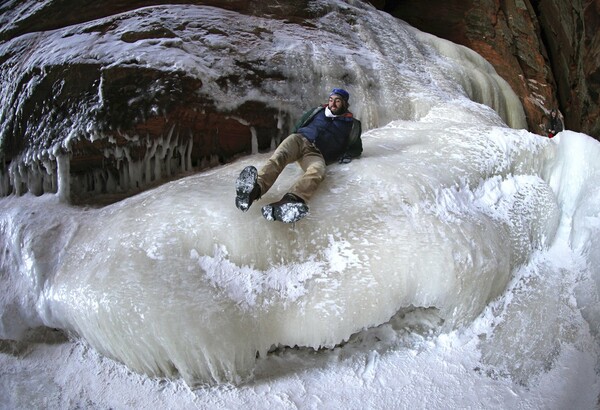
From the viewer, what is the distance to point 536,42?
7.03 metres

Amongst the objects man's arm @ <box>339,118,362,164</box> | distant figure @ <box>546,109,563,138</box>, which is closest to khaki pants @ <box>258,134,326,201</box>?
man's arm @ <box>339,118,362,164</box>

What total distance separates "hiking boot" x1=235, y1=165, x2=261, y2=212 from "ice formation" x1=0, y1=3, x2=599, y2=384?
113 mm

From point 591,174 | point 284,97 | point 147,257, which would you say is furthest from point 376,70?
point 147,257

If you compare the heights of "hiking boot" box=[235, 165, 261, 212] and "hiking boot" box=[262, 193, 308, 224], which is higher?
"hiking boot" box=[235, 165, 261, 212]

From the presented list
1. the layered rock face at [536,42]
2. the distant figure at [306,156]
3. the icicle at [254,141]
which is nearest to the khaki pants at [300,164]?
the distant figure at [306,156]

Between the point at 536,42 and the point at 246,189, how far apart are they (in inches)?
251

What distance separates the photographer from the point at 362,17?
197 inches

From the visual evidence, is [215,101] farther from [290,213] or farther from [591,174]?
[591,174]

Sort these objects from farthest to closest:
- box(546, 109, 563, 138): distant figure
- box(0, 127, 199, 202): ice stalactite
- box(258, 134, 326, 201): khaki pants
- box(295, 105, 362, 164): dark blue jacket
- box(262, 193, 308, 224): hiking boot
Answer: box(546, 109, 563, 138): distant figure, box(0, 127, 199, 202): ice stalactite, box(295, 105, 362, 164): dark blue jacket, box(258, 134, 326, 201): khaki pants, box(262, 193, 308, 224): hiking boot

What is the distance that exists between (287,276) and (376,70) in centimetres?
258

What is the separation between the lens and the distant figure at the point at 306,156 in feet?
8.07

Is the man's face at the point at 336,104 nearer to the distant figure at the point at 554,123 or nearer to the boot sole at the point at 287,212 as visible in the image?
the boot sole at the point at 287,212

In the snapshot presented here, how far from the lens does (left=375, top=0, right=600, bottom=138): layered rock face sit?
6578 millimetres

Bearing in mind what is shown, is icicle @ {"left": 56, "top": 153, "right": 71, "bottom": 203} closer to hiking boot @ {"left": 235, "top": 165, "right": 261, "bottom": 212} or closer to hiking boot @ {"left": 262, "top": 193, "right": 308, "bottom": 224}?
hiking boot @ {"left": 235, "top": 165, "right": 261, "bottom": 212}
